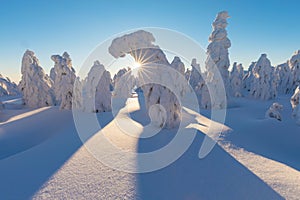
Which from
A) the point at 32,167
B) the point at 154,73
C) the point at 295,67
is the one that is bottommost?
the point at 32,167

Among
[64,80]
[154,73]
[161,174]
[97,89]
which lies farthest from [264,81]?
[64,80]

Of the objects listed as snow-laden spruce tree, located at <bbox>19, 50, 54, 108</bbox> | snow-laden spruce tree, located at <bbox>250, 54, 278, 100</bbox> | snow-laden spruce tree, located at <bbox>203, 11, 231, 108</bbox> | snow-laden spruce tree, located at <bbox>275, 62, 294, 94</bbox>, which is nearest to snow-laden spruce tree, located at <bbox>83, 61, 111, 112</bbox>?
snow-laden spruce tree, located at <bbox>19, 50, 54, 108</bbox>

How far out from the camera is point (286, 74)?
30.5 metres

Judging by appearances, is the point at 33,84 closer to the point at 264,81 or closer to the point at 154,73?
the point at 154,73

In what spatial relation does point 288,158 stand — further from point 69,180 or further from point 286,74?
point 286,74

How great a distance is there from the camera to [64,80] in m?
16.2

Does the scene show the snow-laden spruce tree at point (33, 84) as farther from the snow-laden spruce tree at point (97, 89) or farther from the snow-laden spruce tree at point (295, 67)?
the snow-laden spruce tree at point (295, 67)

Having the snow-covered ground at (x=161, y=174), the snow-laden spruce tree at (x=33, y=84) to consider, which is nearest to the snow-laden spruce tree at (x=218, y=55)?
the snow-covered ground at (x=161, y=174)

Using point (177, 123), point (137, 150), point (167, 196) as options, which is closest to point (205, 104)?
point (177, 123)

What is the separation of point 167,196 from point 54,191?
255 centimetres

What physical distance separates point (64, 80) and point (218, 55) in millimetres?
17014

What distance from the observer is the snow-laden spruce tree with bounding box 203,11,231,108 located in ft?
57.0

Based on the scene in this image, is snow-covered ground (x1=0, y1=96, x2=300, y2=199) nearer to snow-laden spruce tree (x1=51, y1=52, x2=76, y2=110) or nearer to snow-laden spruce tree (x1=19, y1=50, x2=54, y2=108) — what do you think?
snow-laden spruce tree (x1=51, y1=52, x2=76, y2=110)

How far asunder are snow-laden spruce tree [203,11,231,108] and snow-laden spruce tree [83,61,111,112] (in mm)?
11494
